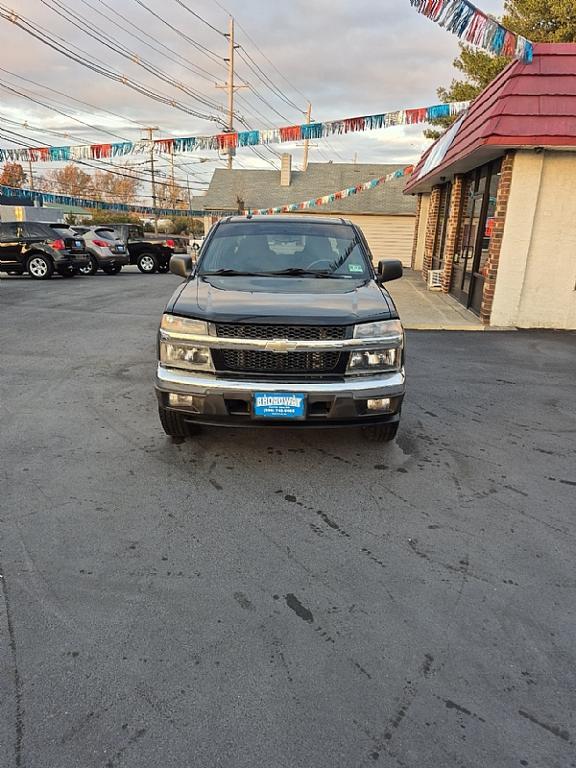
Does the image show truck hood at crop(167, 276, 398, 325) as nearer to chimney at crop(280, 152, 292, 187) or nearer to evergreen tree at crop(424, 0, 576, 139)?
evergreen tree at crop(424, 0, 576, 139)

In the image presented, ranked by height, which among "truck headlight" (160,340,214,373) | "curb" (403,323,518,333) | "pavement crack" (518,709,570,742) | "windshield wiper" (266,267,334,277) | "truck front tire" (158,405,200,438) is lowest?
"curb" (403,323,518,333)

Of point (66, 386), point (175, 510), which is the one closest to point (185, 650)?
point (175, 510)

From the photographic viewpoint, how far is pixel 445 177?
562 inches

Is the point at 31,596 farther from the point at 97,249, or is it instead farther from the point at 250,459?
the point at 97,249

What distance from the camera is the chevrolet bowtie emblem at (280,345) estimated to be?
3.70 metres

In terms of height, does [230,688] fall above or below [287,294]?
below

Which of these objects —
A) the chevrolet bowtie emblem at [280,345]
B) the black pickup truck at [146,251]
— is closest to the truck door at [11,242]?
the black pickup truck at [146,251]

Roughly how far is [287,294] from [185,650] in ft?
8.47

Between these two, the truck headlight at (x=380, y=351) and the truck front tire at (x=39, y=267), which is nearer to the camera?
the truck headlight at (x=380, y=351)

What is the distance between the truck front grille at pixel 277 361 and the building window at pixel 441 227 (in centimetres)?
1239

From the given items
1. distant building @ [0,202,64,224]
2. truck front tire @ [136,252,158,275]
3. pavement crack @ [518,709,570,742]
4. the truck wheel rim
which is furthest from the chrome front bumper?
distant building @ [0,202,64,224]

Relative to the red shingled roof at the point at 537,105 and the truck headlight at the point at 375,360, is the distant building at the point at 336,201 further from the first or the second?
the truck headlight at the point at 375,360

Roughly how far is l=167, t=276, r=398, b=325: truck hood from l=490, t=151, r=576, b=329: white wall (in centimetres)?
587

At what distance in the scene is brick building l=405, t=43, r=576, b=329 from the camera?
835cm
